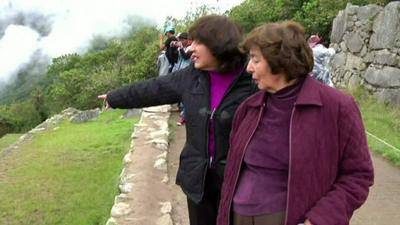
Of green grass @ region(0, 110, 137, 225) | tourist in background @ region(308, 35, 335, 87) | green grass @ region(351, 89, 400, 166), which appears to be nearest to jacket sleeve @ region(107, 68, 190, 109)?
green grass @ region(0, 110, 137, 225)

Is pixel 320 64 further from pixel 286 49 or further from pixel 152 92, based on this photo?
pixel 286 49

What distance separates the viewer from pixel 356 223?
470 centimetres

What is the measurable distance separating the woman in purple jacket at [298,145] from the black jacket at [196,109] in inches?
19.6

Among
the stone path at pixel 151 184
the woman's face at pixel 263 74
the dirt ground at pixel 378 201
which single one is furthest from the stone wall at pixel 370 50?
the woman's face at pixel 263 74

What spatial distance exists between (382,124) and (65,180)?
165 inches

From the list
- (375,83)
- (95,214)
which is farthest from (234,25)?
(375,83)

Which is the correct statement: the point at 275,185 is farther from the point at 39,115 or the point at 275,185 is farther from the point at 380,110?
the point at 39,115

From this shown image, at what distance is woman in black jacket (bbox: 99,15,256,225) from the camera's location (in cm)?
264

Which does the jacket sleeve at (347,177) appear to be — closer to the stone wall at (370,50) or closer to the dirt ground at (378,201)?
the dirt ground at (378,201)

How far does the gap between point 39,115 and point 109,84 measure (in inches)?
785

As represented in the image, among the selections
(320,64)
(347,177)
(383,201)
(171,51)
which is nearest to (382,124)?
(320,64)

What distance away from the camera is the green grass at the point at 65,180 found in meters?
5.54

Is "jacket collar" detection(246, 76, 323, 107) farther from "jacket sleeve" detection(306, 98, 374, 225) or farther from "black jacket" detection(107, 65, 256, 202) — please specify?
"black jacket" detection(107, 65, 256, 202)

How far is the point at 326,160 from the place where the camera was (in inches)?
79.4
